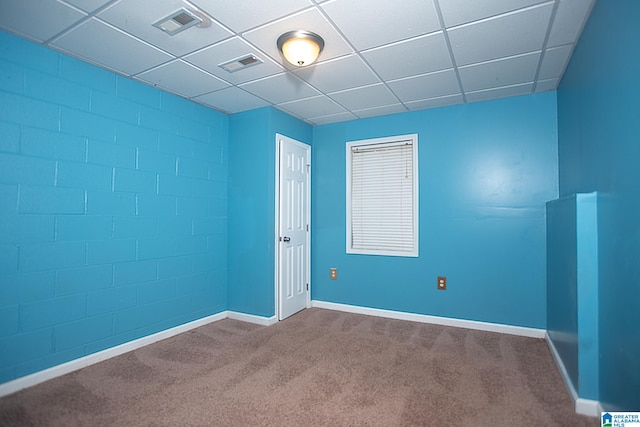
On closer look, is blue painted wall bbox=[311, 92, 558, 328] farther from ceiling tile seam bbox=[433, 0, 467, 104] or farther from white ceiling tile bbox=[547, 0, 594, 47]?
white ceiling tile bbox=[547, 0, 594, 47]

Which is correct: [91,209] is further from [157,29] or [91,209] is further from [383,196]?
[383,196]

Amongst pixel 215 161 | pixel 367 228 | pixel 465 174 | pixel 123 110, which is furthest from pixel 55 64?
pixel 465 174

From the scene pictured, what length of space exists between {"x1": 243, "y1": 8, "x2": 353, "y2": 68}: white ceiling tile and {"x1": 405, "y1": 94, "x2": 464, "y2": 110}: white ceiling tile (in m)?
1.38

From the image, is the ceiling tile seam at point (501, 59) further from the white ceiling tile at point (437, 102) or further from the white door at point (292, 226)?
the white door at point (292, 226)

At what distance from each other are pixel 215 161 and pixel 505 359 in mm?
3588

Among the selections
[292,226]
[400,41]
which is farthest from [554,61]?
[292,226]

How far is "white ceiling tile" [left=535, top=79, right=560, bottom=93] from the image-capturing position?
112 inches

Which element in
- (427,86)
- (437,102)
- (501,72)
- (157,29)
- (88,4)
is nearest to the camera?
(88,4)

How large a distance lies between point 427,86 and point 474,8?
113 centimetres

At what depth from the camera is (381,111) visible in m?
3.72

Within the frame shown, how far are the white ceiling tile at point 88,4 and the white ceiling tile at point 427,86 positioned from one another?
90.2 inches

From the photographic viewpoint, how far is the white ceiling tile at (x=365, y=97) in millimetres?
3084

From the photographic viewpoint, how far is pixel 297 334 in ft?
10.6

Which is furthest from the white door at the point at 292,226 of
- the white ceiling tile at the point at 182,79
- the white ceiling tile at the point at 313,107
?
the white ceiling tile at the point at 182,79
